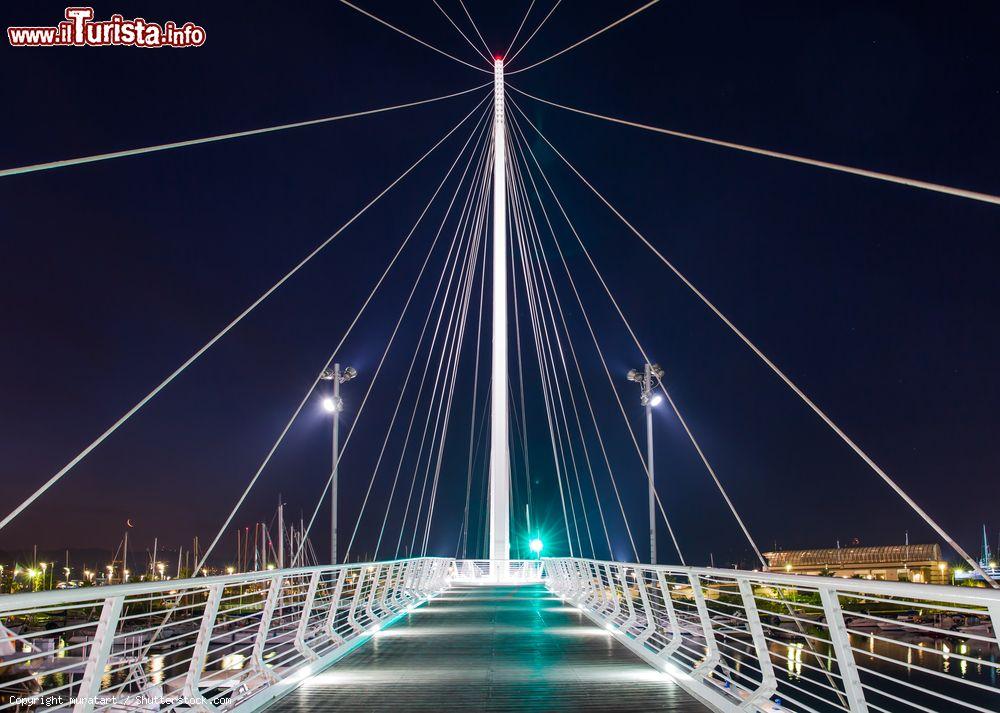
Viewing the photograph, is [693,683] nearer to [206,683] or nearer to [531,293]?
[206,683]

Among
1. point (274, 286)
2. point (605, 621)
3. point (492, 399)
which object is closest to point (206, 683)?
point (274, 286)

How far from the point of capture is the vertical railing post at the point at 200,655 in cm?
531

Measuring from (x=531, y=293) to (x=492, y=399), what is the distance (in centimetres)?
336

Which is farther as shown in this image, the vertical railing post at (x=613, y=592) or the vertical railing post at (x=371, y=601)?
the vertical railing post at (x=371, y=601)

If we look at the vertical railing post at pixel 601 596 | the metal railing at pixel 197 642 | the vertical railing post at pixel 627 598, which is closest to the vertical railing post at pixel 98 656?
the metal railing at pixel 197 642

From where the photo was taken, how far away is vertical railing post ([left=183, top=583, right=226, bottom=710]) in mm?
5309

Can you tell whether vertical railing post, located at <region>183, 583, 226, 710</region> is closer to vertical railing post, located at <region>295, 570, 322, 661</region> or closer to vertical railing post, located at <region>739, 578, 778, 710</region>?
vertical railing post, located at <region>295, 570, 322, 661</region>

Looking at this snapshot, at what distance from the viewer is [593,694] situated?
6.64m

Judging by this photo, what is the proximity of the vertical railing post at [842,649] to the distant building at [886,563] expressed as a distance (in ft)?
256

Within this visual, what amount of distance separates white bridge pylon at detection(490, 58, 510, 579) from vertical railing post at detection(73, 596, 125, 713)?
2144 cm

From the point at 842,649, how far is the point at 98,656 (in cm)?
357

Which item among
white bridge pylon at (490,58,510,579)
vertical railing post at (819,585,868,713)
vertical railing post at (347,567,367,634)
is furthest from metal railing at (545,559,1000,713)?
white bridge pylon at (490,58,510,579)

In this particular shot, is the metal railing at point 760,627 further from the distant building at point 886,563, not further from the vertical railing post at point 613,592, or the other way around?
the distant building at point 886,563

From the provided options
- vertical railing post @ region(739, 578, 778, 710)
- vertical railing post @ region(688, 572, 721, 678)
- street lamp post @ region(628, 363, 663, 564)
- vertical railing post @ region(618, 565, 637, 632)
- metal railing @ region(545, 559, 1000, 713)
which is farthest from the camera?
street lamp post @ region(628, 363, 663, 564)
